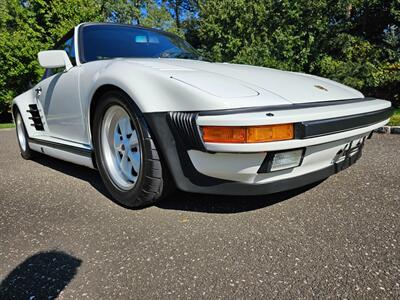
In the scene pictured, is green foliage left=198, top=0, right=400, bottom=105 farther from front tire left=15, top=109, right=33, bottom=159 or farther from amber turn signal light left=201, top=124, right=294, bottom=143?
amber turn signal light left=201, top=124, right=294, bottom=143

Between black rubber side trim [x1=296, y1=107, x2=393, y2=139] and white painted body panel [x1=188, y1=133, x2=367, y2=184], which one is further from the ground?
black rubber side trim [x1=296, y1=107, x2=393, y2=139]

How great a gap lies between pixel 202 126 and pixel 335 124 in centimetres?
71

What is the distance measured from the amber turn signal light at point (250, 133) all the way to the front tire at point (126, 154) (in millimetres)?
460

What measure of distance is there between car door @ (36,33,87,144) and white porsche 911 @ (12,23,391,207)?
0.02 meters

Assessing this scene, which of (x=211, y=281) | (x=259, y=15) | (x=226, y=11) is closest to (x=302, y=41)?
(x=259, y=15)

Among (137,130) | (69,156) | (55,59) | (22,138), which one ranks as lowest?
(22,138)

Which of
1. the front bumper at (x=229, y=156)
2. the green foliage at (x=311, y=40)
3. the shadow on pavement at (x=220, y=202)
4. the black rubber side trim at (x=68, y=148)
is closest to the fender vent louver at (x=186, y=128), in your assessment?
the front bumper at (x=229, y=156)

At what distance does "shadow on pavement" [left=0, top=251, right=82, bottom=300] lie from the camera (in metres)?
1.27

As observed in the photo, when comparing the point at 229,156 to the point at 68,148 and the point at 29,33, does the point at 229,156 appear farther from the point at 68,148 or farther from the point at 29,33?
the point at 29,33

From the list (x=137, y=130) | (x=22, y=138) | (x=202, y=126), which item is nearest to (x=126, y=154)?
(x=137, y=130)

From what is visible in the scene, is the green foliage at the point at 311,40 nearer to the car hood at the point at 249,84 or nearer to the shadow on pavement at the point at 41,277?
the car hood at the point at 249,84

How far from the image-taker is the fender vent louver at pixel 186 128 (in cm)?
153

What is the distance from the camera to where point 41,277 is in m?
1.37

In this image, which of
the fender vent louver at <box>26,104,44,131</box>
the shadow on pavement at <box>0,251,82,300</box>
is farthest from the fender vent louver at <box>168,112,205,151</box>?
the fender vent louver at <box>26,104,44,131</box>
